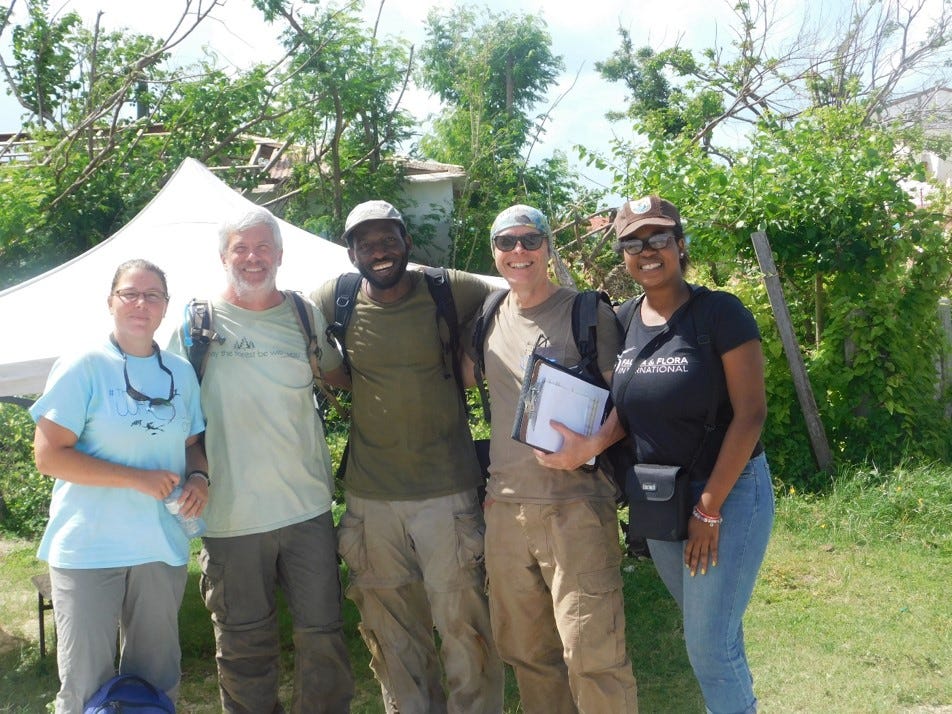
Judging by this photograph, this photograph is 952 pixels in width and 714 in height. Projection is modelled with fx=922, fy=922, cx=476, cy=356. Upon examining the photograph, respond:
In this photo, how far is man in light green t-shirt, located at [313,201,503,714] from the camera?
11.5 feet

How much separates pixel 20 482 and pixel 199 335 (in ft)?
20.6

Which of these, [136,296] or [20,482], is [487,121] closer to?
[20,482]

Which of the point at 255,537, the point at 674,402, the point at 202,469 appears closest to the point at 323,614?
the point at 255,537

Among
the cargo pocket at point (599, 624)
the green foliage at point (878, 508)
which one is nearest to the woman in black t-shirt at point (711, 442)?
the cargo pocket at point (599, 624)

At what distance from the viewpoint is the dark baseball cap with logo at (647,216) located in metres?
2.95

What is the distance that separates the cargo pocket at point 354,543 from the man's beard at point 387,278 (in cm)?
91

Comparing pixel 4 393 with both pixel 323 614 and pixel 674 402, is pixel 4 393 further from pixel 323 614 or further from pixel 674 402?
pixel 674 402

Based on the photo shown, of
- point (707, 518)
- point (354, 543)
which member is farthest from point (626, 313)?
point (354, 543)

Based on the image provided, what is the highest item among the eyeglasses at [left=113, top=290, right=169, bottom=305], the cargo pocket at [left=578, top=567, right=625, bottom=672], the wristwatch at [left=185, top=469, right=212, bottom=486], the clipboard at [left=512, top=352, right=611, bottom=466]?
the eyeglasses at [left=113, top=290, right=169, bottom=305]

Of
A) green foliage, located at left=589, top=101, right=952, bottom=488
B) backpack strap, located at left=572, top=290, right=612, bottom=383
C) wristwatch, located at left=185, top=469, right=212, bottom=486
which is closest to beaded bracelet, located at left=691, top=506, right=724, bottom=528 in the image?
backpack strap, located at left=572, top=290, right=612, bottom=383

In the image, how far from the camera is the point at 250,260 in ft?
11.4

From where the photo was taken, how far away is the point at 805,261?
6.74 meters

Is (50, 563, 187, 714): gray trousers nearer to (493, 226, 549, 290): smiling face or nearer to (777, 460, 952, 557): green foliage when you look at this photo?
(493, 226, 549, 290): smiling face

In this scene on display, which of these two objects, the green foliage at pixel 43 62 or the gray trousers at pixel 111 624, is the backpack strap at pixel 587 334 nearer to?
the gray trousers at pixel 111 624
